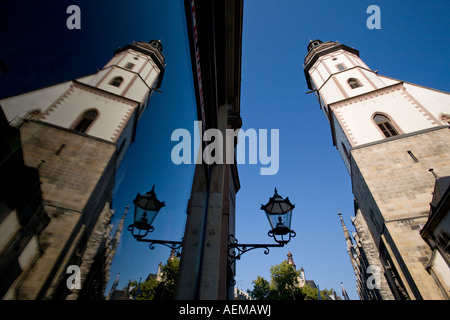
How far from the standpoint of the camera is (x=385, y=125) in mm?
13258

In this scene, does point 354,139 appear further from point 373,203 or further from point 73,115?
point 73,115

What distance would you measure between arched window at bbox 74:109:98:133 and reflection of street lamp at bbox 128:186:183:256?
359 inches

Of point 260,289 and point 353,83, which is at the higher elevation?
point 353,83

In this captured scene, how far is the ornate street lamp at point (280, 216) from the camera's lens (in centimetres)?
457

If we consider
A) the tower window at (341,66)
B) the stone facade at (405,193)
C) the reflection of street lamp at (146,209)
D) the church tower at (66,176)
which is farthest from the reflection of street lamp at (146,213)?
the tower window at (341,66)

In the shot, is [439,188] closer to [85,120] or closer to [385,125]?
[385,125]

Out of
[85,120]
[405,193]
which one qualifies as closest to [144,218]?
[85,120]

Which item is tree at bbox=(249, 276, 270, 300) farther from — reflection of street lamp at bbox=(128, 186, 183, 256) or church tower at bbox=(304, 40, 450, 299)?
reflection of street lamp at bbox=(128, 186, 183, 256)

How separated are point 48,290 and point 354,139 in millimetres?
17252

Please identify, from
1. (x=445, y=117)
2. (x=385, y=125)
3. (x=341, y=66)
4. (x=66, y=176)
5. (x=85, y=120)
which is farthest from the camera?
(x=341, y=66)

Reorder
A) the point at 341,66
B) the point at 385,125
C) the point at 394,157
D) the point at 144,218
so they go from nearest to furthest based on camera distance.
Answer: the point at 144,218, the point at 394,157, the point at 385,125, the point at 341,66

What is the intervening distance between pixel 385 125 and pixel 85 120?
18046 millimetres
